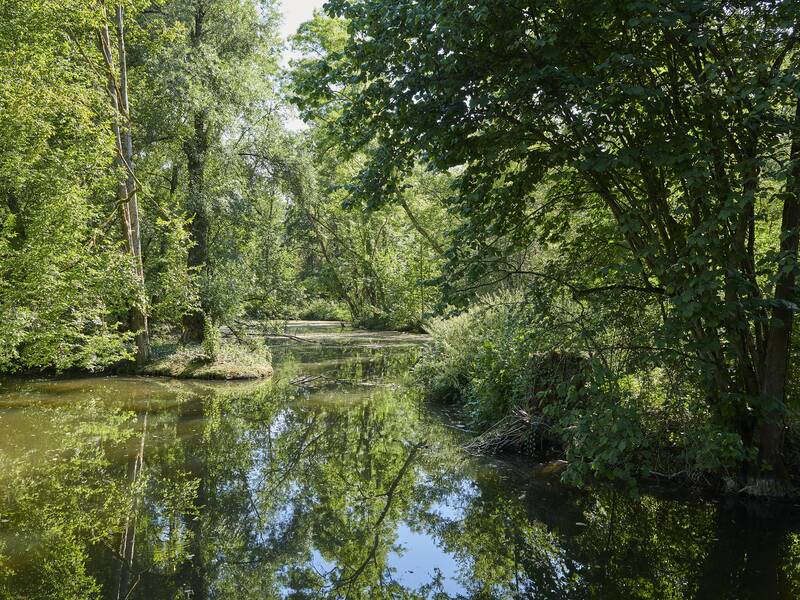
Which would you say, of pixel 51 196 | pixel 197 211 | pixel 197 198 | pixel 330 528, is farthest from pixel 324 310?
pixel 330 528

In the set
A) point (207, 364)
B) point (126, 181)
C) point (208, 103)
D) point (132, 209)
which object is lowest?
point (207, 364)

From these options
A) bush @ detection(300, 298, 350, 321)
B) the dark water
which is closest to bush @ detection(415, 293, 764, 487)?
the dark water

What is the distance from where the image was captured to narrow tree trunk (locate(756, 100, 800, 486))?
5.84 metres

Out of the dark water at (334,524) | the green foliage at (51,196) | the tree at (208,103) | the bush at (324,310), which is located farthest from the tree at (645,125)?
the bush at (324,310)

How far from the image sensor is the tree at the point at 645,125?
510cm

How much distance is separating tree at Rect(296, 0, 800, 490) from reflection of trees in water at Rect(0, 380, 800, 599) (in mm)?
1715

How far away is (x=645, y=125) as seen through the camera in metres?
5.64

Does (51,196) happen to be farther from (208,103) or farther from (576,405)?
(576,405)

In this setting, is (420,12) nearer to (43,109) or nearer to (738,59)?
(738,59)

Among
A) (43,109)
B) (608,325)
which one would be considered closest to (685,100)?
(608,325)

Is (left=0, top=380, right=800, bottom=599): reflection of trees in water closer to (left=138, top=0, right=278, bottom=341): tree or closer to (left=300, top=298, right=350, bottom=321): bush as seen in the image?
(left=138, top=0, right=278, bottom=341): tree

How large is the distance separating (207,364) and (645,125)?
47.7 ft

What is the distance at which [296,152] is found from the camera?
18.9 meters

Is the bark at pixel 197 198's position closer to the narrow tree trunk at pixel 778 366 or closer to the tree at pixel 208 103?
the tree at pixel 208 103
